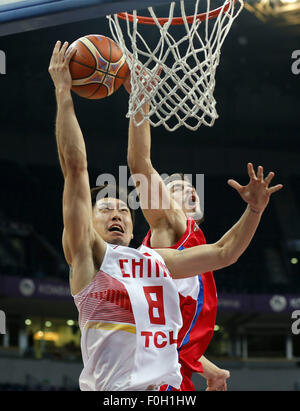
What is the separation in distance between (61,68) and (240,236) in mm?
Answer: 1067

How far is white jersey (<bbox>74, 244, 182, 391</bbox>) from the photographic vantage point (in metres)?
2.30

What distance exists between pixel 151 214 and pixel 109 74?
→ 0.79 metres

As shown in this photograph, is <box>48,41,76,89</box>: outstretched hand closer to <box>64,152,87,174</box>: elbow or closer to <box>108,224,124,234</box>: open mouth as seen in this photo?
<box>64,152,87,174</box>: elbow

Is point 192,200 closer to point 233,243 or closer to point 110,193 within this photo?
point 110,193

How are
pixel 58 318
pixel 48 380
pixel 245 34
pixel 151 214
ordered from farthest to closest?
pixel 58 318 → pixel 48 380 → pixel 245 34 → pixel 151 214

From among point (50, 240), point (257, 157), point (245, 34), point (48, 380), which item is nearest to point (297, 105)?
point (257, 157)

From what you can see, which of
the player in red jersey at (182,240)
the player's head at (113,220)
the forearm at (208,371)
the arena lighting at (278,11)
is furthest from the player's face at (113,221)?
the arena lighting at (278,11)

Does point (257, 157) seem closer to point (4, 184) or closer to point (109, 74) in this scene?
point (4, 184)

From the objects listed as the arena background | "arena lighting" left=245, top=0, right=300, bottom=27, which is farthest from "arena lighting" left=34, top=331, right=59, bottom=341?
"arena lighting" left=245, top=0, right=300, bottom=27

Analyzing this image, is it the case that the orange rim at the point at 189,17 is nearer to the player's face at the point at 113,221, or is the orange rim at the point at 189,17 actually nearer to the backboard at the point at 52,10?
the backboard at the point at 52,10

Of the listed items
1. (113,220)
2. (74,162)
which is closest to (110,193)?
(113,220)

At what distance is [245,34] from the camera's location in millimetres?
10625

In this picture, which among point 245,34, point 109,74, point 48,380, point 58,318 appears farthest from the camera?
point 58,318

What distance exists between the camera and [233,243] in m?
2.41
